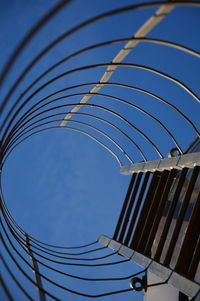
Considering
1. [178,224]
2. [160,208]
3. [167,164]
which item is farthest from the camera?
[167,164]

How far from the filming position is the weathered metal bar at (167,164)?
26.5 ft

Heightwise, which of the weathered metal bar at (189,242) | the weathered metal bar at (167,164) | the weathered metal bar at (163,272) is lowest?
the weathered metal bar at (163,272)

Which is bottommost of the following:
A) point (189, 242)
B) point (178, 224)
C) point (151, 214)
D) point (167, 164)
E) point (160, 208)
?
point (189, 242)

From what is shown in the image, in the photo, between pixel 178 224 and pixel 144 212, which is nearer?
pixel 178 224

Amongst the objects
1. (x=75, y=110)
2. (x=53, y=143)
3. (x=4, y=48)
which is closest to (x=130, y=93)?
(x=53, y=143)

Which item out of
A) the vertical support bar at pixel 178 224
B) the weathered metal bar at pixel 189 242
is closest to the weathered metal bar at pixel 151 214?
the vertical support bar at pixel 178 224

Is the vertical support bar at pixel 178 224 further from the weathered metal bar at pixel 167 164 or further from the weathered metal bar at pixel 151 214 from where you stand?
the weathered metal bar at pixel 151 214

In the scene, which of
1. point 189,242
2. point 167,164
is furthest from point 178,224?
point 167,164

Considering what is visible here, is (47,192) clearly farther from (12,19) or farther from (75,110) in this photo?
(12,19)

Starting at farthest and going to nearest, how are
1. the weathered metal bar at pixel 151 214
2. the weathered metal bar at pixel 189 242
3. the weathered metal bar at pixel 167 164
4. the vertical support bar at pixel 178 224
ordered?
the weathered metal bar at pixel 151 214, the weathered metal bar at pixel 167 164, the vertical support bar at pixel 178 224, the weathered metal bar at pixel 189 242

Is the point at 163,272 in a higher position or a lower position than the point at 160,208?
lower

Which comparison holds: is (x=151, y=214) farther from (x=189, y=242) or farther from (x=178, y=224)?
(x=189, y=242)

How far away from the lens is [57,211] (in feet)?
105

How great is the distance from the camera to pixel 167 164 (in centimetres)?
916
